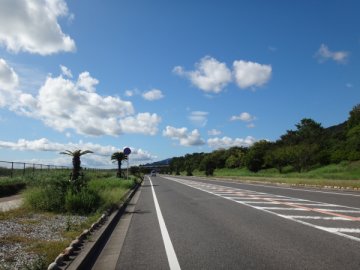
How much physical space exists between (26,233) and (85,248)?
7.15ft

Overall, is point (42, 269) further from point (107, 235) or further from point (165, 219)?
point (165, 219)

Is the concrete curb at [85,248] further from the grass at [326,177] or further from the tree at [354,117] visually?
the tree at [354,117]

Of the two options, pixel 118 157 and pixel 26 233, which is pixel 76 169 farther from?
pixel 118 157

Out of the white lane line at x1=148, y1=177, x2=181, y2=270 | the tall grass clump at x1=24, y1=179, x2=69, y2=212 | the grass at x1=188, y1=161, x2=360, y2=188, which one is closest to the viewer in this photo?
the white lane line at x1=148, y1=177, x2=181, y2=270

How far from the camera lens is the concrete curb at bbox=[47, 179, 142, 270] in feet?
22.4

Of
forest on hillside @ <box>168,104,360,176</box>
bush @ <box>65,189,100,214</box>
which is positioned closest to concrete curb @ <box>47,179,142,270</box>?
bush @ <box>65,189,100,214</box>

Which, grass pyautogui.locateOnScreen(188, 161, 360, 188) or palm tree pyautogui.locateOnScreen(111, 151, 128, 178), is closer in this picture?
grass pyautogui.locateOnScreen(188, 161, 360, 188)

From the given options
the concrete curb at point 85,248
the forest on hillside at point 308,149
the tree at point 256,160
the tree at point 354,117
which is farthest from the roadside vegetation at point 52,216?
the tree at point 256,160

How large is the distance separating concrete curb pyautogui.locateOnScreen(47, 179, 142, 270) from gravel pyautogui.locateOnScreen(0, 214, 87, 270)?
389 mm

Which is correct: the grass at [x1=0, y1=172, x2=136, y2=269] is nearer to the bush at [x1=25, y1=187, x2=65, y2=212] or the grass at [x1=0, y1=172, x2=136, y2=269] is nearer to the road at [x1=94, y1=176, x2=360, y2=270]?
the bush at [x1=25, y1=187, x2=65, y2=212]

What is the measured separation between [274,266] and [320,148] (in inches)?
3134

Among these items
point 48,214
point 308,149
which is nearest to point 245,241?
point 48,214

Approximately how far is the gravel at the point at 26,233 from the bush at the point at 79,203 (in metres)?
1.34

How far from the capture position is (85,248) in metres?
8.23
